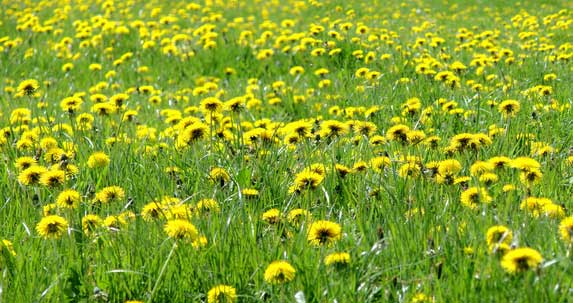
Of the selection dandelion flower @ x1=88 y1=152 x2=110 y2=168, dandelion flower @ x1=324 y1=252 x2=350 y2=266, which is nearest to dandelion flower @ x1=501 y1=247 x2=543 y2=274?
dandelion flower @ x1=324 y1=252 x2=350 y2=266

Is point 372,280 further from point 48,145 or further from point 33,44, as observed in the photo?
point 33,44

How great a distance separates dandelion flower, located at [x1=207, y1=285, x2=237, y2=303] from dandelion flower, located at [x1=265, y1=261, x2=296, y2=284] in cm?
11

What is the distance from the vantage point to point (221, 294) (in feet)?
6.47

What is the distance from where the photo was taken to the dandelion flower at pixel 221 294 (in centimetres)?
196

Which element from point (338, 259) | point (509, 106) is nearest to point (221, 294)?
point (338, 259)

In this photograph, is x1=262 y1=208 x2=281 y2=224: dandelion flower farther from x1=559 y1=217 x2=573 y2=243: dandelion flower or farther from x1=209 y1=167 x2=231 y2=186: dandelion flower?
x1=559 y1=217 x2=573 y2=243: dandelion flower

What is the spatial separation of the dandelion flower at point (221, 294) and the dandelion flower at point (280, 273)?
11cm

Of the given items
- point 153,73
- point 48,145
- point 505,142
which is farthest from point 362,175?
point 153,73

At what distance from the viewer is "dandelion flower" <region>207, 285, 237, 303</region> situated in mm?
1959

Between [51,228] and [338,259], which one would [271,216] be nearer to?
[338,259]

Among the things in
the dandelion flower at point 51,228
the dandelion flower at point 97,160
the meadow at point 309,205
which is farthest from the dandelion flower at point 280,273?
the dandelion flower at point 97,160

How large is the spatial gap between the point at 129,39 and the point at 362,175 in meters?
6.71

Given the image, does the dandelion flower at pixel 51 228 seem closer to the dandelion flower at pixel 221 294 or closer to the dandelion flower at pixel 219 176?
the dandelion flower at pixel 221 294

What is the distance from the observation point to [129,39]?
9.08m
